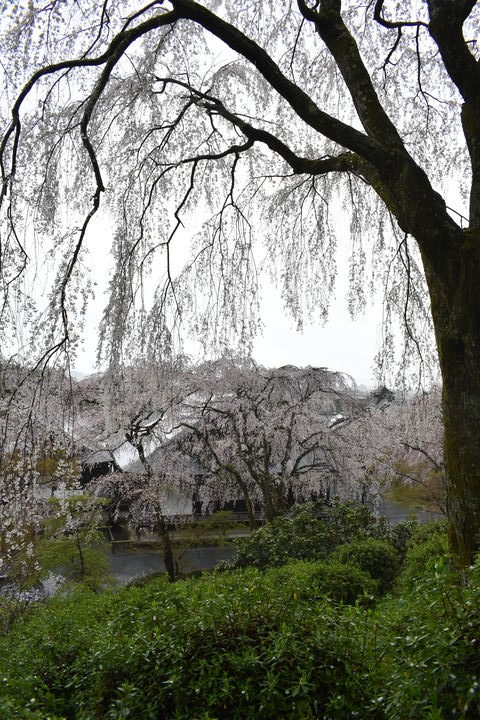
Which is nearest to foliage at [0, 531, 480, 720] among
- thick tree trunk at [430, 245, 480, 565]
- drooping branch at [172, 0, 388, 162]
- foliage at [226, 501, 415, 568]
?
thick tree trunk at [430, 245, 480, 565]

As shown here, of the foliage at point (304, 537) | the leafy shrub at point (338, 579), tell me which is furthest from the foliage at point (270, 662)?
the foliage at point (304, 537)

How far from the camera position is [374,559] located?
7.04 meters

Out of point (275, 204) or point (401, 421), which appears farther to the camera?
point (401, 421)

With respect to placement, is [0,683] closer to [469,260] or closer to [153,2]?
[469,260]

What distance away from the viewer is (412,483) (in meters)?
13.5

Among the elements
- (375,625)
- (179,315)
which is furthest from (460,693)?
(179,315)

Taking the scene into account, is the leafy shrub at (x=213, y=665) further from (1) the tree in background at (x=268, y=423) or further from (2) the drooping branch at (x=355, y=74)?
(1) the tree in background at (x=268, y=423)

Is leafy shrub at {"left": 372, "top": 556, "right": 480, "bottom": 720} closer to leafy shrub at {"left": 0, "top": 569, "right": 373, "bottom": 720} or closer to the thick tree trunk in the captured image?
leafy shrub at {"left": 0, "top": 569, "right": 373, "bottom": 720}

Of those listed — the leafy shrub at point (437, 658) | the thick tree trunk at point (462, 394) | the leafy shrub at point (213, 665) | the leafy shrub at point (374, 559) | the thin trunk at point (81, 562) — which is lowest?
the thin trunk at point (81, 562)

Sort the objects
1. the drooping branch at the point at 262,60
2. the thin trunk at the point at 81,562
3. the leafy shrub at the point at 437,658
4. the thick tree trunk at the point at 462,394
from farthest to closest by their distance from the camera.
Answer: the thin trunk at the point at 81,562 < the drooping branch at the point at 262,60 < the thick tree trunk at the point at 462,394 < the leafy shrub at the point at 437,658

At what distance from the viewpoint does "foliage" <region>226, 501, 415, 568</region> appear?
302 inches

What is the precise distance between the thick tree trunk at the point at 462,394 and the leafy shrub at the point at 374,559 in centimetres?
370

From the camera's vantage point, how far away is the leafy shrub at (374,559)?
6.96m

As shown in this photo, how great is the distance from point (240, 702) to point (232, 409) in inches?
361
